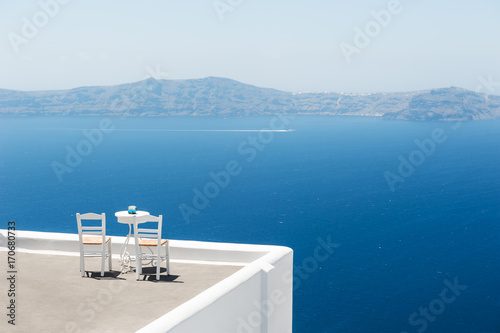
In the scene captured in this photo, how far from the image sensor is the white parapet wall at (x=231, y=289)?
732cm

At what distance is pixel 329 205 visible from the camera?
240ft

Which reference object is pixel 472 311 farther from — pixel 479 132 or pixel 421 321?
pixel 479 132

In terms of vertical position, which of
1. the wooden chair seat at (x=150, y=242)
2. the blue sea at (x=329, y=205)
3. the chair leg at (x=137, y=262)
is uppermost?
the wooden chair seat at (x=150, y=242)

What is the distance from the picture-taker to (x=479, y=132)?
6924 inches

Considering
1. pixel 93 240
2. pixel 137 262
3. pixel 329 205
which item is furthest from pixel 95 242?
pixel 329 205

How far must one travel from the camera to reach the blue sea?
149 ft

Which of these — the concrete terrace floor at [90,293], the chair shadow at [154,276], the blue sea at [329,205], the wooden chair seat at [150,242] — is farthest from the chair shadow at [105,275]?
the blue sea at [329,205]

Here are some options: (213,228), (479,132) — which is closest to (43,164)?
(213,228)

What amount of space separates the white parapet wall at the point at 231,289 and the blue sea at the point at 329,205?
104 feet

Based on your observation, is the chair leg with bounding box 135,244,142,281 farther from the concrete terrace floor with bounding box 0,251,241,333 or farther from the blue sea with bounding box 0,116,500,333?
the blue sea with bounding box 0,116,500,333

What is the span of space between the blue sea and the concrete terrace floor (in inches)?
1268

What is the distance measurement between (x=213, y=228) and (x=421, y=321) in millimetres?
28528

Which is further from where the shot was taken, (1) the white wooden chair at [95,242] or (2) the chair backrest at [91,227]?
(1) the white wooden chair at [95,242]

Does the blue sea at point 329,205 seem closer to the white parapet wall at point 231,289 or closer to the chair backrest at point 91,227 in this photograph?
the white parapet wall at point 231,289
